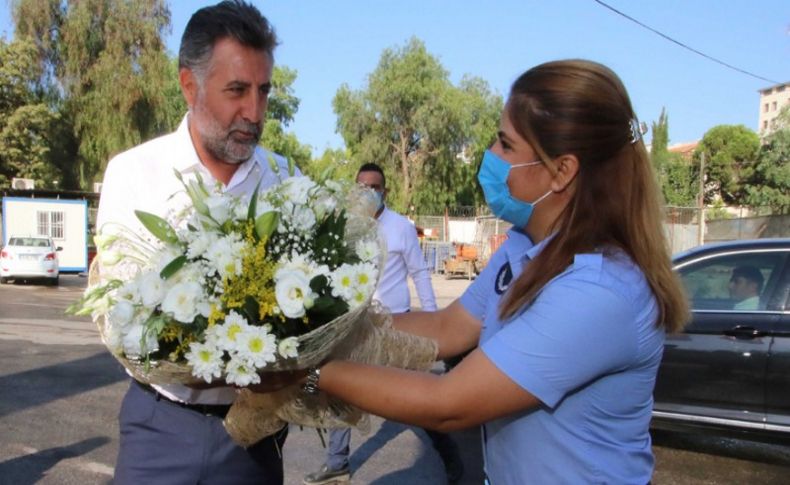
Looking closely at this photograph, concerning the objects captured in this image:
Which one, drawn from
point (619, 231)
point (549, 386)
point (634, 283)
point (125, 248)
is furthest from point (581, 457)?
point (125, 248)

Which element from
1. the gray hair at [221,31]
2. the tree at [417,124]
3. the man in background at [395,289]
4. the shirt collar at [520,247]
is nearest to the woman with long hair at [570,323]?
the shirt collar at [520,247]

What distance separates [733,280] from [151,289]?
17.3ft

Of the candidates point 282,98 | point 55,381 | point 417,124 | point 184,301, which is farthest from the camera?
point 282,98

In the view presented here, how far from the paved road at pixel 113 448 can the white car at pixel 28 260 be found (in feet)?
41.5

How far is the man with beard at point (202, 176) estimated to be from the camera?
221cm

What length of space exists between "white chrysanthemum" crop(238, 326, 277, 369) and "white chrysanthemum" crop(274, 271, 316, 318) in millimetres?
73

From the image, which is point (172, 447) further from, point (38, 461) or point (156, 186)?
point (38, 461)

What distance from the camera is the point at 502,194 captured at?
6.28 feet

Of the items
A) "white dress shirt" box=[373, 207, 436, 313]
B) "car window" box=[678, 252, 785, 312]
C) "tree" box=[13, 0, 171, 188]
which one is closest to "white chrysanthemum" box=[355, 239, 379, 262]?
"white dress shirt" box=[373, 207, 436, 313]

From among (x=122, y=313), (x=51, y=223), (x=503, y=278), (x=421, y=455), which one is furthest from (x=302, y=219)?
(x=51, y=223)

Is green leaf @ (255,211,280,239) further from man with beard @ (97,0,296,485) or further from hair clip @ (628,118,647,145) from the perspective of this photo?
hair clip @ (628,118,647,145)

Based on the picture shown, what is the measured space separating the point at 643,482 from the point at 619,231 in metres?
0.62

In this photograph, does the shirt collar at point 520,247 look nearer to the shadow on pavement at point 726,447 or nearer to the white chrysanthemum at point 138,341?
the white chrysanthemum at point 138,341

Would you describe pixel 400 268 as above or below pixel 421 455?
above
